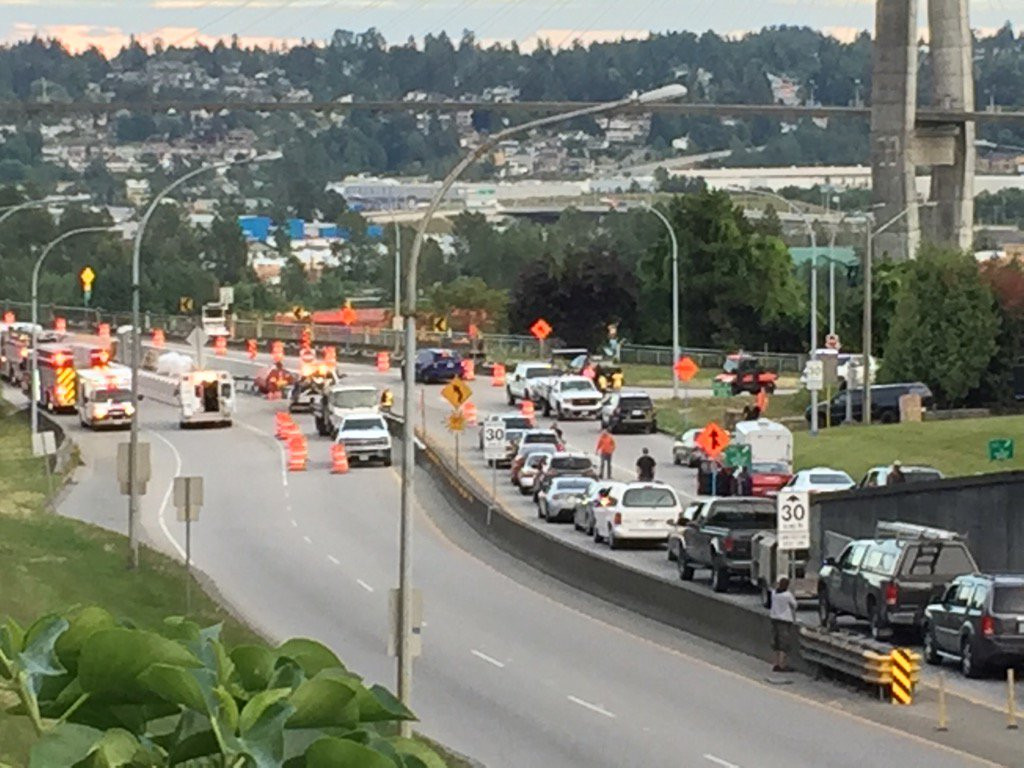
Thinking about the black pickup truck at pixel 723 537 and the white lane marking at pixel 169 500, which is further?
the white lane marking at pixel 169 500

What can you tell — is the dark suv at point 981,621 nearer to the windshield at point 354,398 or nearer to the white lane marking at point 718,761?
the white lane marking at point 718,761

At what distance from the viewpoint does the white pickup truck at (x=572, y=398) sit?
8306 centimetres

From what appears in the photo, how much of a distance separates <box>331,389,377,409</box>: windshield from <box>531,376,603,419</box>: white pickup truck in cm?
608

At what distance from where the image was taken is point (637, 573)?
44719mm

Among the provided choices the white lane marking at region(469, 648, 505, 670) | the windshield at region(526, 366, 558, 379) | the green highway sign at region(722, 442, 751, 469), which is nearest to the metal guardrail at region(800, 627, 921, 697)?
the white lane marking at region(469, 648, 505, 670)

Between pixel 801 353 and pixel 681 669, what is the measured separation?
73.1 m

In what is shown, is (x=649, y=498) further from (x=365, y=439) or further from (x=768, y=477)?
(x=365, y=439)

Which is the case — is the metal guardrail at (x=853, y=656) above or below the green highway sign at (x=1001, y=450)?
below

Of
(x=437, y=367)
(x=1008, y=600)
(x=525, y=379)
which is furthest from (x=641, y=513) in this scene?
(x=437, y=367)

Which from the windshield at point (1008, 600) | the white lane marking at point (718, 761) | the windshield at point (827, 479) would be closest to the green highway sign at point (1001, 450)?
the windshield at point (827, 479)

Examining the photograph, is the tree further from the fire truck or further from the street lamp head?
the street lamp head

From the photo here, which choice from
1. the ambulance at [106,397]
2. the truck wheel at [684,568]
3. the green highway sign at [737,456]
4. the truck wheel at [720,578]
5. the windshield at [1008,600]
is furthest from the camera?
the ambulance at [106,397]

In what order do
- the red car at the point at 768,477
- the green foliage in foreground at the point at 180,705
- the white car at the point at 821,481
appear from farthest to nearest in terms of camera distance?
the red car at the point at 768,477 → the white car at the point at 821,481 → the green foliage in foreground at the point at 180,705

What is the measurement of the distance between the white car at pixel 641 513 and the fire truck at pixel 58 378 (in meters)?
37.2
